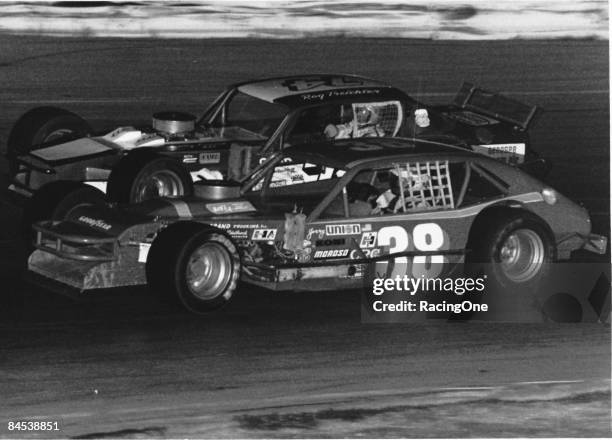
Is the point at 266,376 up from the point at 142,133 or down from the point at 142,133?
down

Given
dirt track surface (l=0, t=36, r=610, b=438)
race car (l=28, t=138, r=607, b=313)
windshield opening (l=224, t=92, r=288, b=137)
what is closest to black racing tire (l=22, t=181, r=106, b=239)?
dirt track surface (l=0, t=36, r=610, b=438)

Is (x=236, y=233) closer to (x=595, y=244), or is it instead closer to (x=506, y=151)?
(x=595, y=244)

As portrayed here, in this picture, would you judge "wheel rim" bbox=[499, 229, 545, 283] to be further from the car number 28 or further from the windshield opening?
the windshield opening

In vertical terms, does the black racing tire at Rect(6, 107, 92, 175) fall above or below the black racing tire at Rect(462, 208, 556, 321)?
above

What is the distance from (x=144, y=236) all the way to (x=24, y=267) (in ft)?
5.80

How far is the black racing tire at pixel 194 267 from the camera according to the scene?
1081 centimetres

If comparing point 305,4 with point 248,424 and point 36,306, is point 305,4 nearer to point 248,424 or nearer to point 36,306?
point 36,306

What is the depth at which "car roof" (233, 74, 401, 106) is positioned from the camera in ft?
48.3

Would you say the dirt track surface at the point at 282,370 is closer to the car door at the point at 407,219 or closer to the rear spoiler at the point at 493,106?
the car door at the point at 407,219

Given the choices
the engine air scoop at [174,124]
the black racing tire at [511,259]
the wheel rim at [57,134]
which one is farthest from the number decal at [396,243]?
the wheel rim at [57,134]

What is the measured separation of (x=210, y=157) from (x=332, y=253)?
306cm

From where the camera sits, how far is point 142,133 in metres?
14.6

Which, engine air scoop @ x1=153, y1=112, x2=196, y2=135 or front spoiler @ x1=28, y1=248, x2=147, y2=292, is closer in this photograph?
front spoiler @ x1=28, y1=248, x2=147, y2=292

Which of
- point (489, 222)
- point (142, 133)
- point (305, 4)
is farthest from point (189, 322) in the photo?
point (305, 4)
